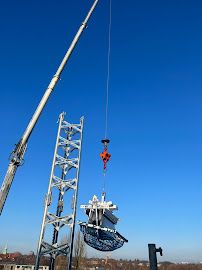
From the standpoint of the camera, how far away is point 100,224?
26797 mm

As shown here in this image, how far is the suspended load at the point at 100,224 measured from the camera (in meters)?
27.0

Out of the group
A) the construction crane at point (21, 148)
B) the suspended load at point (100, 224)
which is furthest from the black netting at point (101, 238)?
the construction crane at point (21, 148)

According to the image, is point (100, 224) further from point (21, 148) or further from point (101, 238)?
point (21, 148)

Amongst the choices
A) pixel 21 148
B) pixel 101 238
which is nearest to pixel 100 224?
pixel 101 238

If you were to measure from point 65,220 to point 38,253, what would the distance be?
102 inches

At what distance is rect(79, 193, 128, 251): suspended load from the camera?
88.6ft

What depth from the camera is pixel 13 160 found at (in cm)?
1312

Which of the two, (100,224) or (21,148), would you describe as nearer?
(21,148)

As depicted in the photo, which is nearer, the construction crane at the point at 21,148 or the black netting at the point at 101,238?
the construction crane at the point at 21,148

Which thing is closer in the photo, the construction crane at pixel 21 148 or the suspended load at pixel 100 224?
the construction crane at pixel 21 148

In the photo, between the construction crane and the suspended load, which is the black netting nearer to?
the suspended load

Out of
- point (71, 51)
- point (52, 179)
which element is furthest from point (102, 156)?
point (71, 51)

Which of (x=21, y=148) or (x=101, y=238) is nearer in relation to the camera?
(x=21, y=148)

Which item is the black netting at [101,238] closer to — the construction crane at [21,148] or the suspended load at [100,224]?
the suspended load at [100,224]
